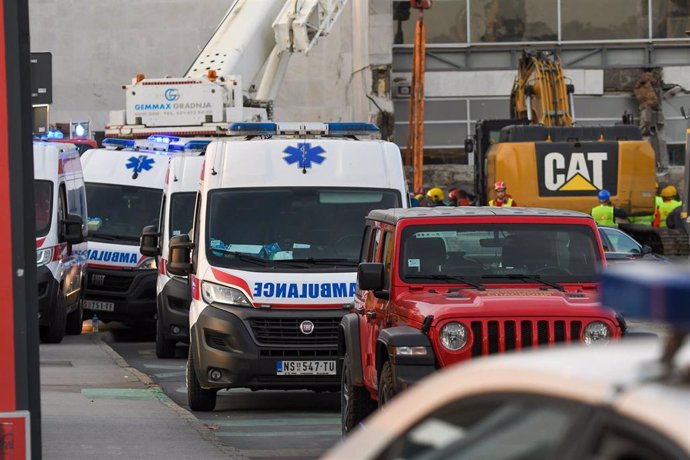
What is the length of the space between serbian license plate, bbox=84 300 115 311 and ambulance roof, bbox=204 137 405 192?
24.7 ft

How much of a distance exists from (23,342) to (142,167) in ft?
47.2

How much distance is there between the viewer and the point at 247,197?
13258 millimetres

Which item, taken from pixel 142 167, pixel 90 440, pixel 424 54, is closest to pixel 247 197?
pixel 90 440

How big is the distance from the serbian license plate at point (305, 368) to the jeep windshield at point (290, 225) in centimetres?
81

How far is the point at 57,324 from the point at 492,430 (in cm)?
1647

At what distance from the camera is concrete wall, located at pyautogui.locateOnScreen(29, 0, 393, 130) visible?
159ft

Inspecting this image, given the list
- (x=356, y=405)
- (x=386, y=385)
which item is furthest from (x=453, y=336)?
(x=356, y=405)

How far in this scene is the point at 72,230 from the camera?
18.6 meters

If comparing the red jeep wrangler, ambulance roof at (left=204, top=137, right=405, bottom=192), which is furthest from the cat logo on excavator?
the red jeep wrangler

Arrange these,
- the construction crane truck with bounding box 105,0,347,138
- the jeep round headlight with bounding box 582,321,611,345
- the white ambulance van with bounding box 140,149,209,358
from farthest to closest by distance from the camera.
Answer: the construction crane truck with bounding box 105,0,347,138 → the white ambulance van with bounding box 140,149,209,358 → the jeep round headlight with bounding box 582,321,611,345

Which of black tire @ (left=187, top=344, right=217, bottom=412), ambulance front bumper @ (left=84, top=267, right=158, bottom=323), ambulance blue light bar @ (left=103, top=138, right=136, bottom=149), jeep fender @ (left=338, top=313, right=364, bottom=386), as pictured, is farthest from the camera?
ambulance blue light bar @ (left=103, top=138, right=136, bottom=149)

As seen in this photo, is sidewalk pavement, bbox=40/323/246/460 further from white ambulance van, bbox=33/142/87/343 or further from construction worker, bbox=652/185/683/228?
construction worker, bbox=652/185/683/228

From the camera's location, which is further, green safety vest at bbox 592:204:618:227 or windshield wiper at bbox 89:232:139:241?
green safety vest at bbox 592:204:618:227

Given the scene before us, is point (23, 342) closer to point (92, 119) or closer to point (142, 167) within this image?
point (142, 167)
